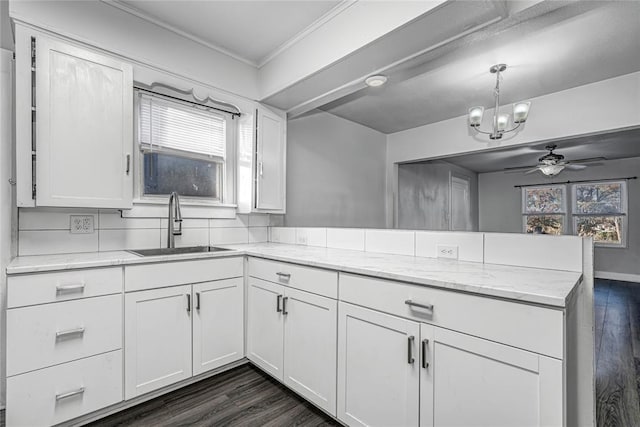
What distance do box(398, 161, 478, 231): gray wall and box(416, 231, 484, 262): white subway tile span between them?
291 centimetres

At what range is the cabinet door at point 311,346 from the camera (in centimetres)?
153

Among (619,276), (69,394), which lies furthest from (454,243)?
(619,276)

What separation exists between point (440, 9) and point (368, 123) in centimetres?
264

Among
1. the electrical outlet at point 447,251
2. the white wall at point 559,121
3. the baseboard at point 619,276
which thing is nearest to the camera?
the electrical outlet at point 447,251

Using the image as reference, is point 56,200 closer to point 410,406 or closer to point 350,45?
point 350,45

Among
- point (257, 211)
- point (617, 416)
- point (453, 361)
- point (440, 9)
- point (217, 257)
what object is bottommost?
point (617, 416)

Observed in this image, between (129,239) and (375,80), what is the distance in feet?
6.78

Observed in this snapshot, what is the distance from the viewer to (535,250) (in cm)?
139

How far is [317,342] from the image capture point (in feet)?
5.26

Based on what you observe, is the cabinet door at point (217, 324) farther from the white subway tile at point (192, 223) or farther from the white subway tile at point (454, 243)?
the white subway tile at point (454, 243)

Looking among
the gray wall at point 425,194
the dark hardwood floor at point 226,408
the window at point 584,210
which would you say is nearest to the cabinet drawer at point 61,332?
the dark hardwood floor at point 226,408

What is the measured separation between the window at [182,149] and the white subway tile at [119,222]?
189 millimetres

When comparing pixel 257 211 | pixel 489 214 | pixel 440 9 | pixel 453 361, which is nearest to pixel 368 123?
pixel 257 211

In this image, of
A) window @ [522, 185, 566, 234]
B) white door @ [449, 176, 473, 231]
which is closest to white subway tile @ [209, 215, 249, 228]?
white door @ [449, 176, 473, 231]
